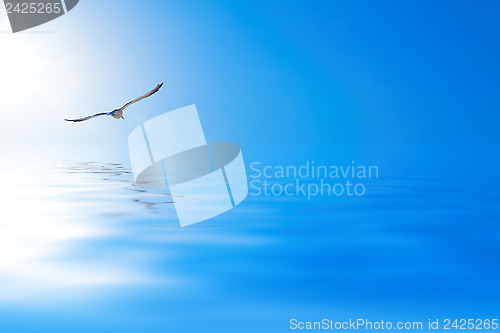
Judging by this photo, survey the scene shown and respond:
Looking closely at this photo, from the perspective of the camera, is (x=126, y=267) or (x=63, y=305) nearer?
(x=63, y=305)

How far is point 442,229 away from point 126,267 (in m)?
2.63

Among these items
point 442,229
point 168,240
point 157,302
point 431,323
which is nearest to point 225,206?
point 168,240

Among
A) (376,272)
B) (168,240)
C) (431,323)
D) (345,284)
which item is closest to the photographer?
(431,323)

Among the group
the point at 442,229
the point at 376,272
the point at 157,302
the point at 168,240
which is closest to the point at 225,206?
the point at 168,240

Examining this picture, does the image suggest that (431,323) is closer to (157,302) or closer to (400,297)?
(400,297)

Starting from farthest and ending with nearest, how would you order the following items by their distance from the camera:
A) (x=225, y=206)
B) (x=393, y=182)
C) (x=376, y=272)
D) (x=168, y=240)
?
(x=393, y=182), (x=225, y=206), (x=168, y=240), (x=376, y=272)

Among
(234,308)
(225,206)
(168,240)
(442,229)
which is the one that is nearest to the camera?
(234,308)

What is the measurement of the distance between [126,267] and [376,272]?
1.45 m

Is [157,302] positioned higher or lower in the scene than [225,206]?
lower

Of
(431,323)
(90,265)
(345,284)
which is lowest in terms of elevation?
(431,323)

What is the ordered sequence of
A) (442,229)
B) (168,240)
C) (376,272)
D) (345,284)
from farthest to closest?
(442,229)
(168,240)
(376,272)
(345,284)

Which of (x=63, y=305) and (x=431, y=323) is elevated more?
(x=63, y=305)

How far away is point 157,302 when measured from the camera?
2488mm

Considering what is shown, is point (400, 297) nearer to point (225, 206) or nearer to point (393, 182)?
point (225, 206)
